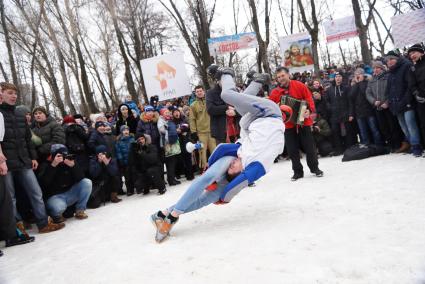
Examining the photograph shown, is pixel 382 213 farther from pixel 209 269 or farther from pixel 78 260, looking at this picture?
pixel 78 260

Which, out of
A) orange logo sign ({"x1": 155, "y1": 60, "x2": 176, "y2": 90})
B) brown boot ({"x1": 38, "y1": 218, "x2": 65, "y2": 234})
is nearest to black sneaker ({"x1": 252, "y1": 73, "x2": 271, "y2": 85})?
brown boot ({"x1": 38, "y1": 218, "x2": 65, "y2": 234})

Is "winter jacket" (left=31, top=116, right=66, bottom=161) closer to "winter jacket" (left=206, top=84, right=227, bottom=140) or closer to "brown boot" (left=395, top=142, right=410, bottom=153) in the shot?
"winter jacket" (left=206, top=84, right=227, bottom=140)

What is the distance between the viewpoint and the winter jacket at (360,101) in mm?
7473

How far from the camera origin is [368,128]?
769cm

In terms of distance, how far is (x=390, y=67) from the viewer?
6430 mm

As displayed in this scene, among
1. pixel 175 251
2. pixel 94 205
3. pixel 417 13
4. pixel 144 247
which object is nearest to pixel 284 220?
pixel 175 251

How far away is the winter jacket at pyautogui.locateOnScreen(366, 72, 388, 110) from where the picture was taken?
6.98m

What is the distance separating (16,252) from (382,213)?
407cm

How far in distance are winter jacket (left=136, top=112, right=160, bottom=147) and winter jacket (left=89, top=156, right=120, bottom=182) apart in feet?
3.21

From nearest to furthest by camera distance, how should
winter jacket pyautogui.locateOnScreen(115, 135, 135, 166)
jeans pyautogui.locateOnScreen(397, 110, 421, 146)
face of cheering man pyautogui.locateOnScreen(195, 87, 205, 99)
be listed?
1. jeans pyautogui.locateOnScreen(397, 110, 421, 146)
2. winter jacket pyautogui.locateOnScreen(115, 135, 135, 166)
3. face of cheering man pyautogui.locateOnScreen(195, 87, 205, 99)

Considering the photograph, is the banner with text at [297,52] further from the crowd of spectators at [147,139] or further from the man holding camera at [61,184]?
the man holding camera at [61,184]

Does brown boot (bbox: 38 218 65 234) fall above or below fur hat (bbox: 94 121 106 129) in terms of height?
below

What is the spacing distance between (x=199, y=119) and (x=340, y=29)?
52.4 feet

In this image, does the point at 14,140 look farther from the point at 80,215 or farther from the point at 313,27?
the point at 313,27
